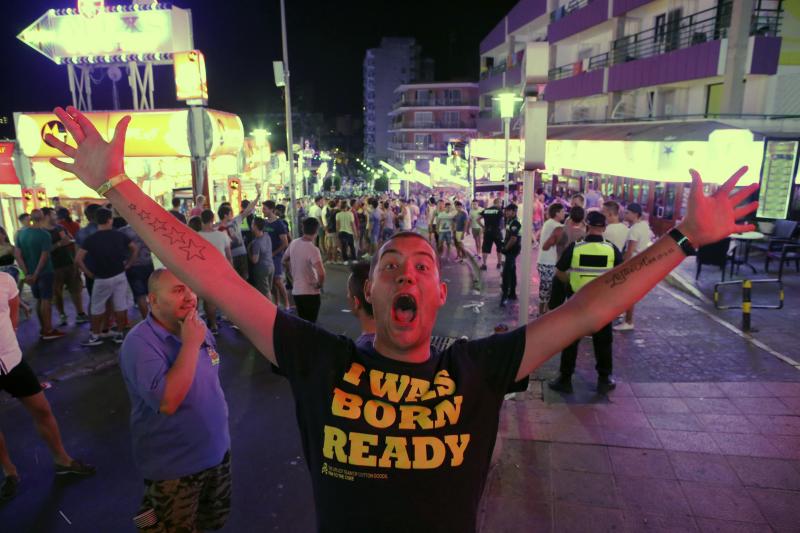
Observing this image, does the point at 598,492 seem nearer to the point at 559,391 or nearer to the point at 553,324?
the point at 559,391

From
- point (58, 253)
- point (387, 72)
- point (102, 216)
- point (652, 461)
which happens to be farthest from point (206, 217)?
point (387, 72)

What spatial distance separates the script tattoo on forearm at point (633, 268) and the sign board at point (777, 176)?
40.5 ft

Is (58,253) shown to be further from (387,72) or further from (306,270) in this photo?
(387,72)

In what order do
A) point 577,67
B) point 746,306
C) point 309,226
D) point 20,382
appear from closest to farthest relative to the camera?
point 20,382 → point 309,226 → point 746,306 → point 577,67

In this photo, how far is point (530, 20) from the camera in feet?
118

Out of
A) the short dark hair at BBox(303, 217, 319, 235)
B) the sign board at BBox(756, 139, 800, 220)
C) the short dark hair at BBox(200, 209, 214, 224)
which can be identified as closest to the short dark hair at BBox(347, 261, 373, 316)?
the short dark hair at BBox(303, 217, 319, 235)

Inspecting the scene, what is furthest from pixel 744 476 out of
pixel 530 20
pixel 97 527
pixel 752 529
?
pixel 530 20

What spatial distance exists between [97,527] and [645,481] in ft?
13.9

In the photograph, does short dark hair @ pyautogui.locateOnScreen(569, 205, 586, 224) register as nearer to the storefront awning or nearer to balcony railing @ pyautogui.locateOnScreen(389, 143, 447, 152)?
the storefront awning

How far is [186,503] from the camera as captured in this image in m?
2.92

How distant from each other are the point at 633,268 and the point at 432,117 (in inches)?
2655

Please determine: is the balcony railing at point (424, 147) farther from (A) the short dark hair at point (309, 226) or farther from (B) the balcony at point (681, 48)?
(A) the short dark hair at point (309, 226)

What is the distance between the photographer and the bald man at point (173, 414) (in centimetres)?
282

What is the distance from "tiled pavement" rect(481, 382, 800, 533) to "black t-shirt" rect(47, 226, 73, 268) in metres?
7.67
